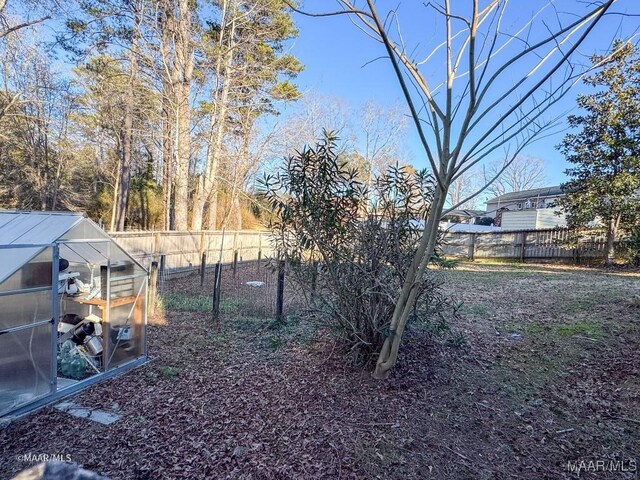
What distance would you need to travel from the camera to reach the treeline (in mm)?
11344

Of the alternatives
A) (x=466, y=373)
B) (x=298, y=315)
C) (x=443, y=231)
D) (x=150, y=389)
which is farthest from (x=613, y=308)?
(x=150, y=389)

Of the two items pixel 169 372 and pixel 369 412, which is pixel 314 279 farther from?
pixel 169 372

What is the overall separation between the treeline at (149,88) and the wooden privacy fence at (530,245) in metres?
8.95

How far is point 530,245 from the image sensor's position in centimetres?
1492

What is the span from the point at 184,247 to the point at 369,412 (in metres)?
9.10

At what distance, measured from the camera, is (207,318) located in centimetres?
595

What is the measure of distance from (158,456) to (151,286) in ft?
13.9

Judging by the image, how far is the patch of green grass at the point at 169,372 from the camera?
372 cm

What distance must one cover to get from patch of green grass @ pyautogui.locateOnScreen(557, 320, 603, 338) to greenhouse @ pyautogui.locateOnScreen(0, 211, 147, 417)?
5.14 metres

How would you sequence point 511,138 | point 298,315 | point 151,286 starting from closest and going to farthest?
point 511,138, point 298,315, point 151,286

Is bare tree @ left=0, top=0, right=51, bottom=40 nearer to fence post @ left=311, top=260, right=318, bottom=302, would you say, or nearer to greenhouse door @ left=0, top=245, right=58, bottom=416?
greenhouse door @ left=0, top=245, right=58, bottom=416

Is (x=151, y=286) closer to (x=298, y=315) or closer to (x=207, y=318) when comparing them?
(x=207, y=318)

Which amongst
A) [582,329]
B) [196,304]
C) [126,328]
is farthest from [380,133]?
[126,328]

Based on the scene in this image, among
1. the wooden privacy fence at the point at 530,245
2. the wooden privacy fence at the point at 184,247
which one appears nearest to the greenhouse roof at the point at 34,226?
the wooden privacy fence at the point at 184,247
